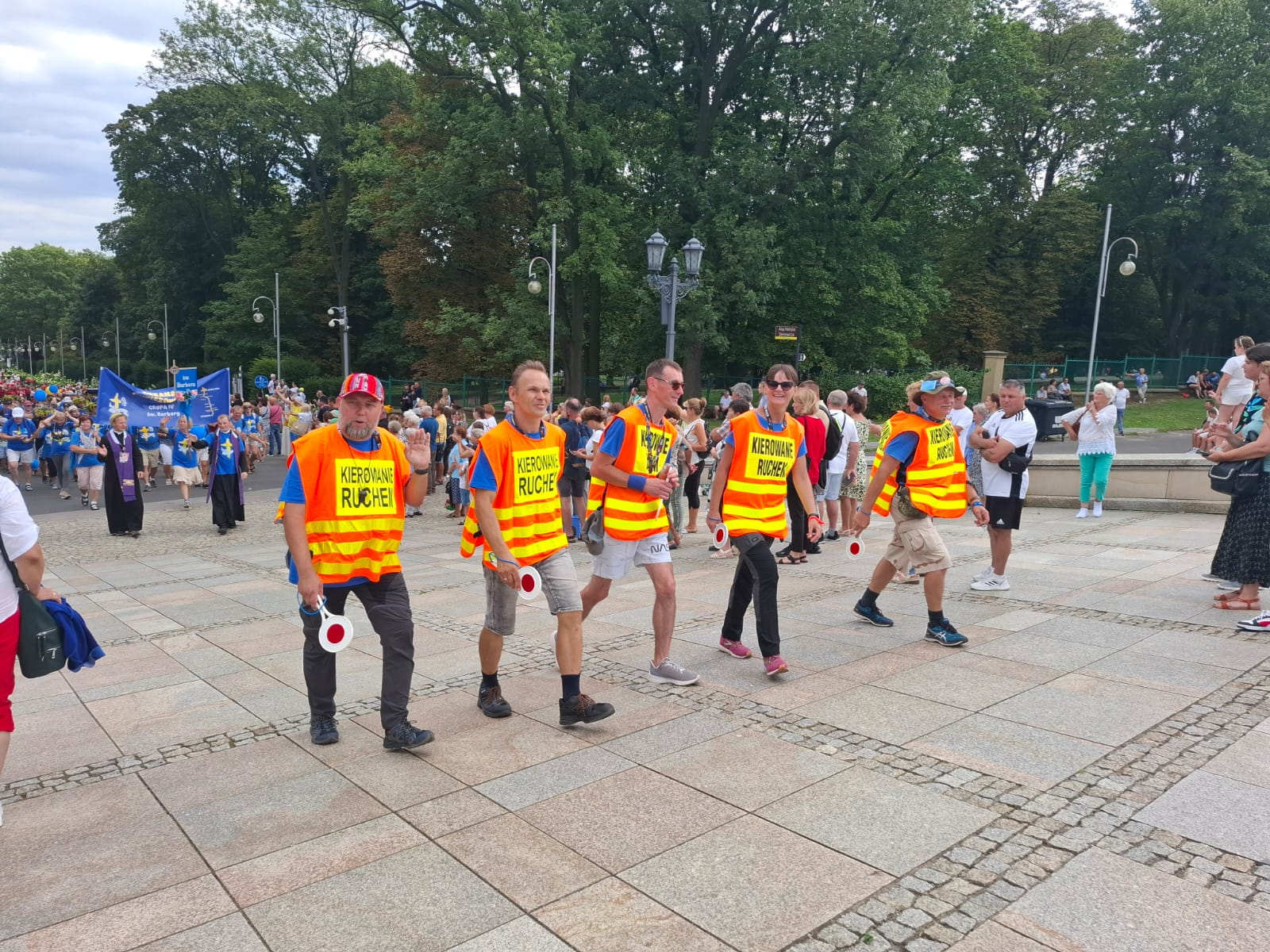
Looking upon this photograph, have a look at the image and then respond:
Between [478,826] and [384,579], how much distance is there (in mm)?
1370

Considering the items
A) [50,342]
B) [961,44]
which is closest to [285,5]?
[961,44]

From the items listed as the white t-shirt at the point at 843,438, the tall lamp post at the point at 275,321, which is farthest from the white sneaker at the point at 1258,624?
the tall lamp post at the point at 275,321

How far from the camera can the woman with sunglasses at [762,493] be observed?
5496 mm

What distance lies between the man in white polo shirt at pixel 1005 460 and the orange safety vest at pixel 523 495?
4171 mm

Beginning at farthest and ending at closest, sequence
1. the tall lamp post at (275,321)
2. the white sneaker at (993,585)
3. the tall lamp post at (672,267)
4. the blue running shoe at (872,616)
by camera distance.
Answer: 1. the tall lamp post at (275,321)
2. the tall lamp post at (672,267)
3. the white sneaker at (993,585)
4. the blue running shoe at (872,616)

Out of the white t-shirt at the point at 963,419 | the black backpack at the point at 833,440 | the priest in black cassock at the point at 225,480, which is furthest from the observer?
the priest in black cassock at the point at 225,480

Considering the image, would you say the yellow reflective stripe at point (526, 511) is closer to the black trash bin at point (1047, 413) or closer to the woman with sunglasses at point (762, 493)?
the woman with sunglasses at point (762, 493)

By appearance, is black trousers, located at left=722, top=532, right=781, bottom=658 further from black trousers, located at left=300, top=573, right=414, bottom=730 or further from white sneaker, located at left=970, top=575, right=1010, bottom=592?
white sneaker, located at left=970, top=575, right=1010, bottom=592

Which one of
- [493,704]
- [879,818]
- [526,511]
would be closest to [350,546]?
[526,511]

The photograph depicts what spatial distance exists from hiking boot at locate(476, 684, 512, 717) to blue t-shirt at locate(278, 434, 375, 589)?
41.4 inches

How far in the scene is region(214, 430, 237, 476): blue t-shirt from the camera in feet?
44.1

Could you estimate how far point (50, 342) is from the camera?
110750 mm

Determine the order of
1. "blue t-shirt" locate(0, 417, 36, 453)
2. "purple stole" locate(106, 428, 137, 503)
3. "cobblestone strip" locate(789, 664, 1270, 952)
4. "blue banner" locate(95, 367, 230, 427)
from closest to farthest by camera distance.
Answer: "cobblestone strip" locate(789, 664, 1270, 952) → "purple stole" locate(106, 428, 137, 503) → "blue banner" locate(95, 367, 230, 427) → "blue t-shirt" locate(0, 417, 36, 453)

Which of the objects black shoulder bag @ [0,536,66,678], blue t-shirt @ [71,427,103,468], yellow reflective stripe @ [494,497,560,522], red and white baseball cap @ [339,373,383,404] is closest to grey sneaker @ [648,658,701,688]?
yellow reflective stripe @ [494,497,560,522]
